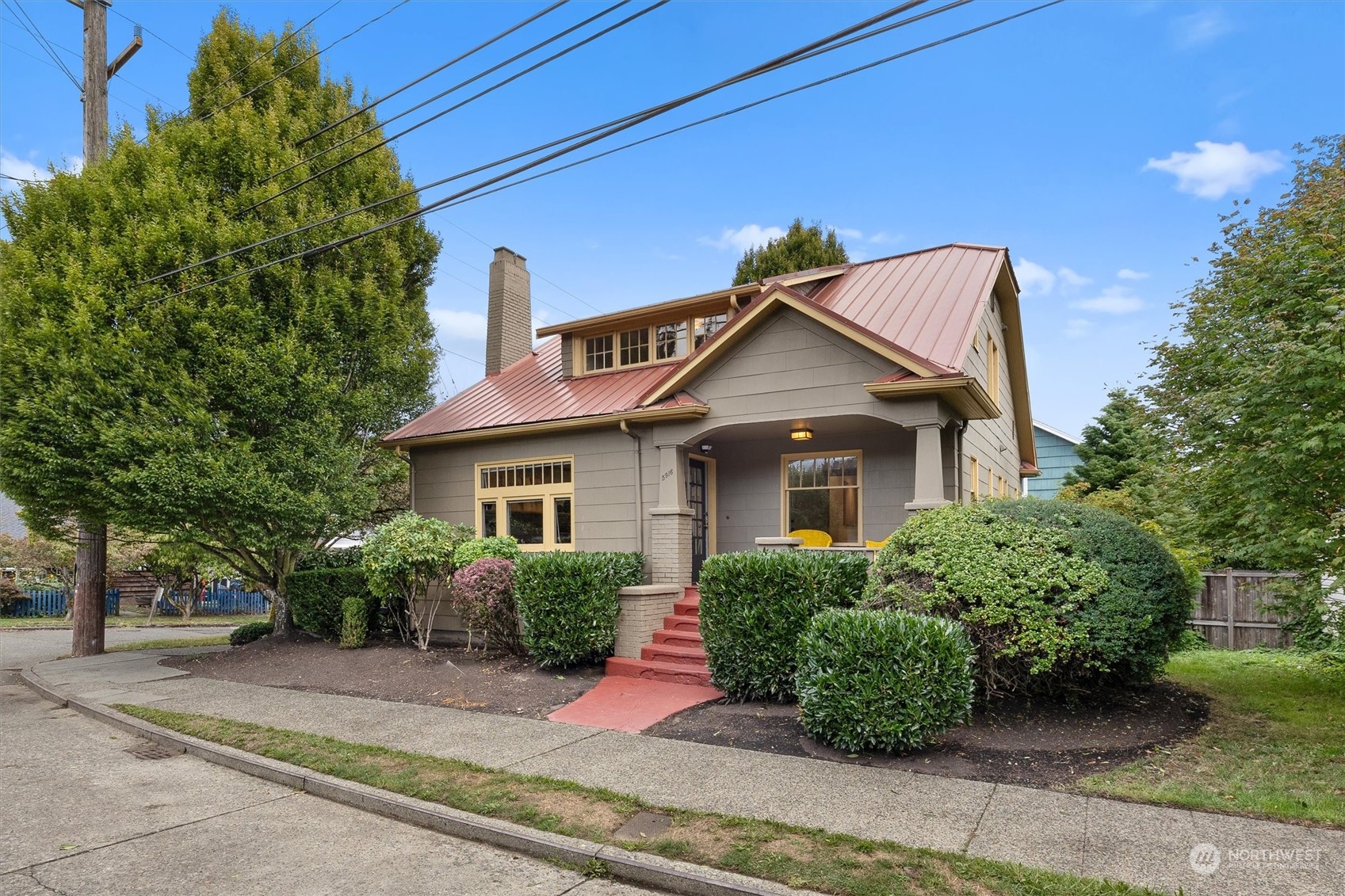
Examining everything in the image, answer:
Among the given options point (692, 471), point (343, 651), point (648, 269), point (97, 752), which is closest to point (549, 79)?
point (692, 471)

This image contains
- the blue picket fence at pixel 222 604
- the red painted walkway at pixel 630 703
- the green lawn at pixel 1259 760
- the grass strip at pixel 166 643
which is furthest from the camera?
the blue picket fence at pixel 222 604

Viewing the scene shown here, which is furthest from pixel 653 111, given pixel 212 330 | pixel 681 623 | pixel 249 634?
pixel 249 634

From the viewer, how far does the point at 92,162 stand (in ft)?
43.2

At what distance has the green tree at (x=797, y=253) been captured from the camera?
25125 millimetres

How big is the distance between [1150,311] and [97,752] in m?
13.7

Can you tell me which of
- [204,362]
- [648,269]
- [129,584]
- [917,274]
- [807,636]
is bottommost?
[129,584]

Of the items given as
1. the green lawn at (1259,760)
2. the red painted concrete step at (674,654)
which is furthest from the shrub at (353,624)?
the green lawn at (1259,760)

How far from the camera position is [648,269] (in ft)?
71.9

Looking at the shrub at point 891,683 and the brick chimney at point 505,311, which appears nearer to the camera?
the shrub at point 891,683

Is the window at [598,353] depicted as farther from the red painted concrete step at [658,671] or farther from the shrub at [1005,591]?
the shrub at [1005,591]

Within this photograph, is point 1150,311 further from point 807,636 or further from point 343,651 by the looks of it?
point 343,651

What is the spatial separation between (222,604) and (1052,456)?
30.2 meters

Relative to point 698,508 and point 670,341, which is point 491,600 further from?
point 670,341

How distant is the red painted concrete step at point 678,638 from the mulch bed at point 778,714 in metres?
0.90
